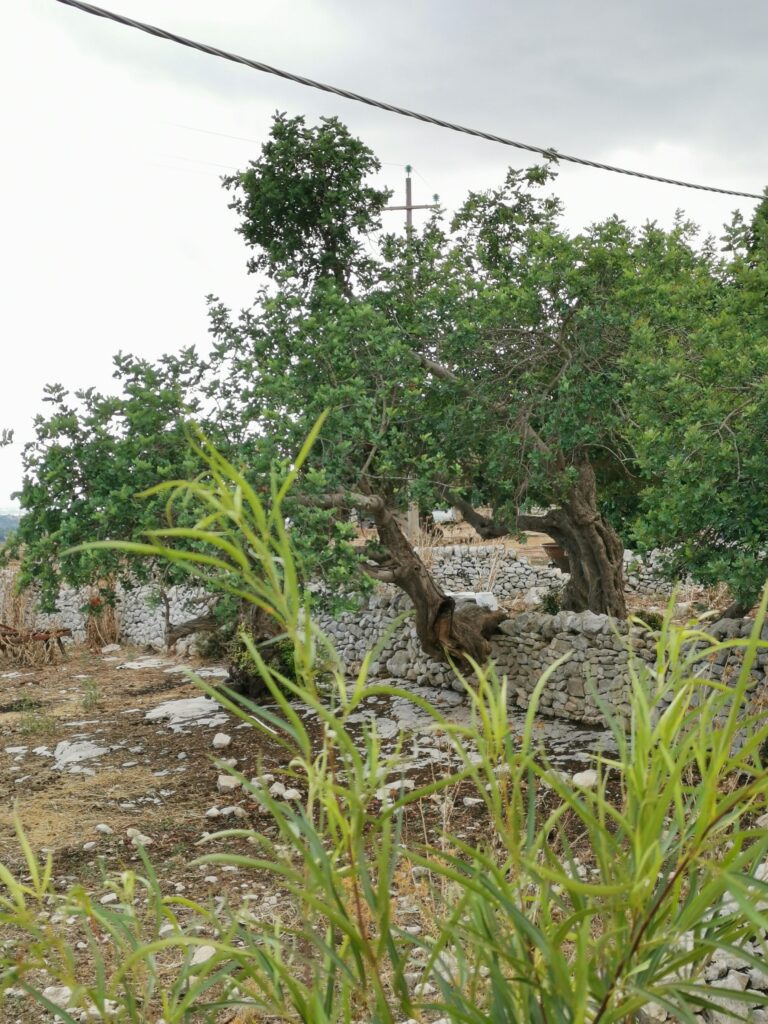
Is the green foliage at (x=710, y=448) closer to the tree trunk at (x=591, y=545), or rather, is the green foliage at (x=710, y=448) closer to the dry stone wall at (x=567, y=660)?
the dry stone wall at (x=567, y=660)

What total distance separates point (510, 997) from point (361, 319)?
8.27 metres

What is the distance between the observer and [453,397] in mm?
9930

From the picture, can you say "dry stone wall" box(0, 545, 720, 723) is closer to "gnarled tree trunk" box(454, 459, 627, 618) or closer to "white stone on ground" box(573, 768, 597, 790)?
"gnarled tree trunk" box(454, 459, 627, 618)

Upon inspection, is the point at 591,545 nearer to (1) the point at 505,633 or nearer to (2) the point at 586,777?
(1) the point at 505,633

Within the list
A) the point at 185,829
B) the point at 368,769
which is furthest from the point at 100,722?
the point at 368,769

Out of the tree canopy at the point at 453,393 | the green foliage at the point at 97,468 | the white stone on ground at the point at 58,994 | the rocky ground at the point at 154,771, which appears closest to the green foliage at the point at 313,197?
the tree canopy at the point at 453,393

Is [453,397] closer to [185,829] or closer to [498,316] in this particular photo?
[498,316]

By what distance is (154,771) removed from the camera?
28.9 ft

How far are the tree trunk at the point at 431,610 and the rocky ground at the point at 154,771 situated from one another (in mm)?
679

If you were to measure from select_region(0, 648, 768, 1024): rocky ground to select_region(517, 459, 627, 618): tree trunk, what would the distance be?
81.9 inches

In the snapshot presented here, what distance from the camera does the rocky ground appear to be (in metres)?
6.09

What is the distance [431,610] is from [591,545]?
2.14m

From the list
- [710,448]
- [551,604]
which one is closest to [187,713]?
[551,604]

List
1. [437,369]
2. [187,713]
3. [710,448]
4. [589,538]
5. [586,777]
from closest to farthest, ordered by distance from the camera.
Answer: [710,448] < [586,777] < [437,369] < [187,713] < [589,538]
